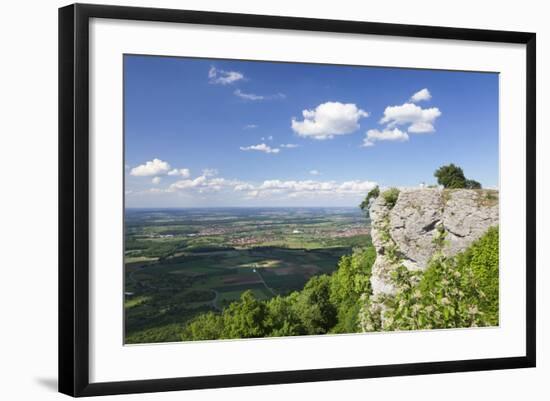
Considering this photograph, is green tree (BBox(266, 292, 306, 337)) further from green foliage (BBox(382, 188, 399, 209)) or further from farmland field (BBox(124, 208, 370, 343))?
green foliage (BBox(382, 188, 399, 209))

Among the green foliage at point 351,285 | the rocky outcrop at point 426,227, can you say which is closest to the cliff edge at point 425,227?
the rocky outcrop at point 426,227

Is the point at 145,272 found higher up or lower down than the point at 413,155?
lower down

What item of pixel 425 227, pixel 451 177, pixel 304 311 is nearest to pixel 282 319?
pixel 304 311

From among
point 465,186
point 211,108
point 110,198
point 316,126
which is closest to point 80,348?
point 110,198

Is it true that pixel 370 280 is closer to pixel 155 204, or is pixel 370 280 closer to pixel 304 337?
pixel 304 337

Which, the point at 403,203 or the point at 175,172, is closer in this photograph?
the point at 175,172
